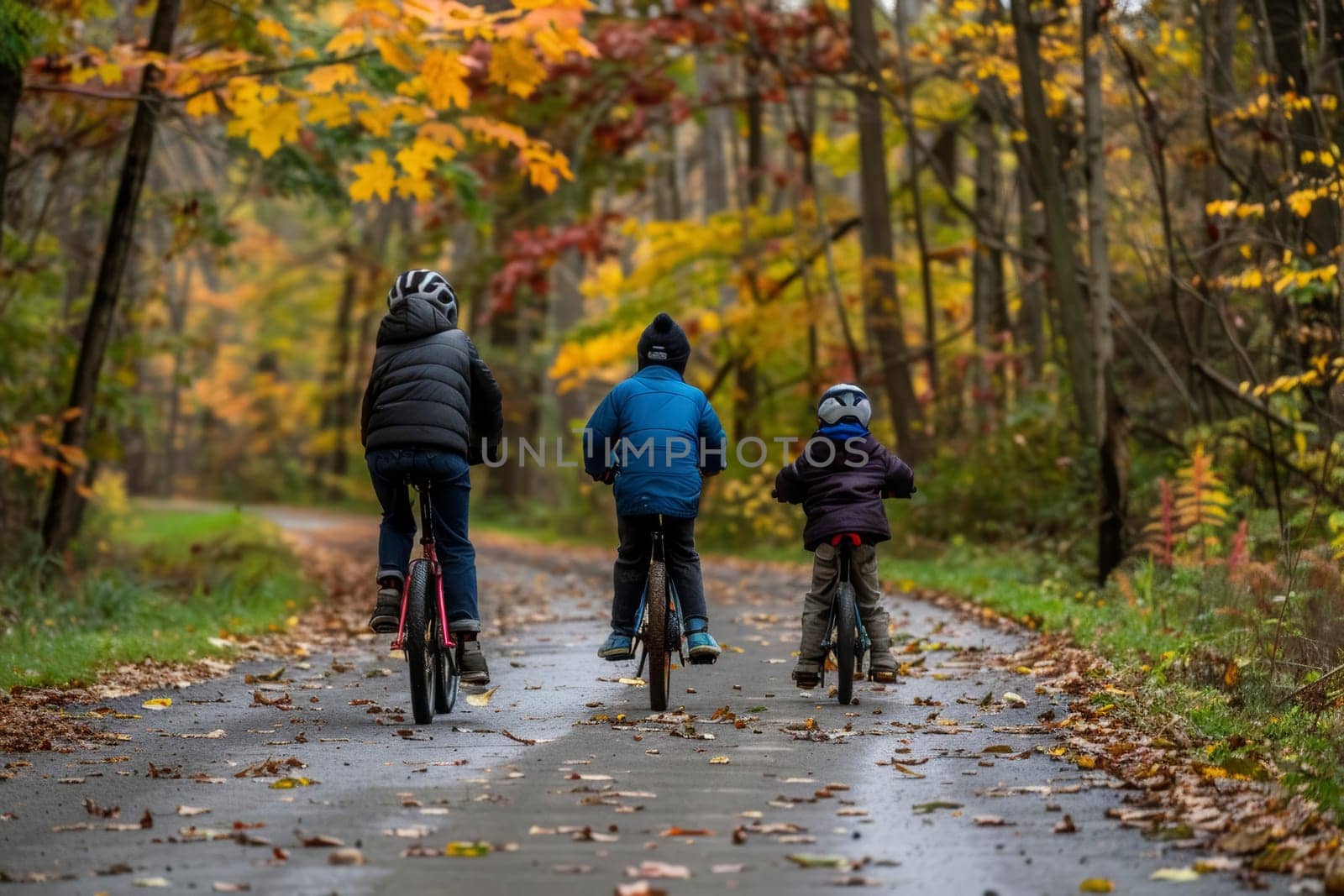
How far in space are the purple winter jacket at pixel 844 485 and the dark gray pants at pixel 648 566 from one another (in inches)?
27.4

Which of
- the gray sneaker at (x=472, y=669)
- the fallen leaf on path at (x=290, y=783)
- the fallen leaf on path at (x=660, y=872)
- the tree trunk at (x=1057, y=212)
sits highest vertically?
the tree trunk at (x=1057, y=212)

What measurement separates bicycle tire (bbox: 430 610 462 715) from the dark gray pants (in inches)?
38.5

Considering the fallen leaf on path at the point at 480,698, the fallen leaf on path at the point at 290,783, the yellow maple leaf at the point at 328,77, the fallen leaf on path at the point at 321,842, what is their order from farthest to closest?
the yellow maple leaf at the point at 328,77
the fallen leaf on path at the point at 480,698
the fallen leaf on path at the point at 290,783
the fallen leaf on path at the point at 321,842

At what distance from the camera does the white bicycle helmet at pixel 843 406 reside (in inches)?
372

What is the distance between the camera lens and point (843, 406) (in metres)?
9.45

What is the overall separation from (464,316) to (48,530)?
41.2 meters

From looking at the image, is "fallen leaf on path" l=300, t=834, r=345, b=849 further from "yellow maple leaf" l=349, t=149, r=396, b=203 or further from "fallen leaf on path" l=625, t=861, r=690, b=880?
"yellow maple leaf" l=349, t=149, r=396, b=203

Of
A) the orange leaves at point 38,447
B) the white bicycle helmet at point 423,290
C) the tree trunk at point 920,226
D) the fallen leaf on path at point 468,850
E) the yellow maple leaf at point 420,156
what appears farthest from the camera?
the tree trunk at point 920,226

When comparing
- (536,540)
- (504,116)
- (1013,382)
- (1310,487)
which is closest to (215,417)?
(536,540)

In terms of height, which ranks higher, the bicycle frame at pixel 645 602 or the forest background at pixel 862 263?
the forest background at pixel 862 263

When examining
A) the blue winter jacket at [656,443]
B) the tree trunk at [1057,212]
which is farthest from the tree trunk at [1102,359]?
the blue winter jacket at [656,443]

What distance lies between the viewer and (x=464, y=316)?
55.8 meters

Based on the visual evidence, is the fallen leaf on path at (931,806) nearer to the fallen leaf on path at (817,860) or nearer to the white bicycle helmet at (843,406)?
the fallen leaf on path at (817,860)

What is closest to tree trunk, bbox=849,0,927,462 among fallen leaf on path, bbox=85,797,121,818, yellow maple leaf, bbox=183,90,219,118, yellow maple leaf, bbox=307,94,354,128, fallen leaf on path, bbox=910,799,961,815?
yellow maple leaf, bbox=307,94,354,128
